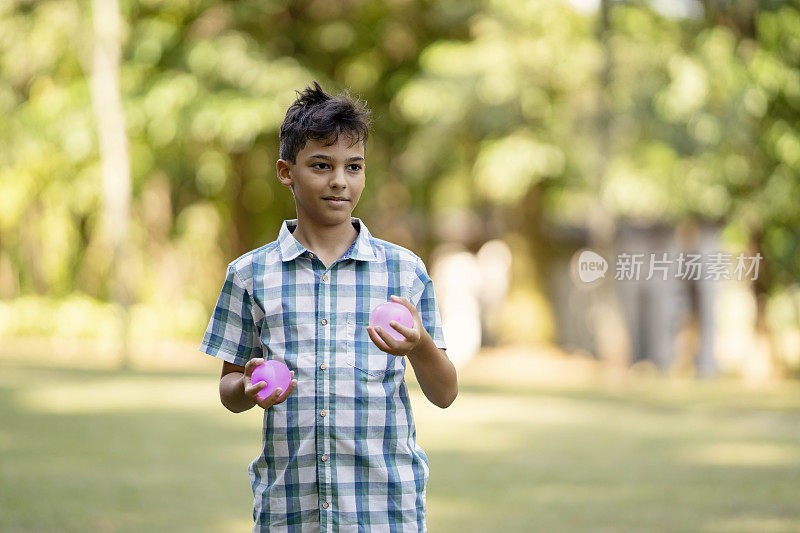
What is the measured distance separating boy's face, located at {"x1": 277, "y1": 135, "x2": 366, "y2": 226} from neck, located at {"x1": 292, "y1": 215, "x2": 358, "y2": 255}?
3cm

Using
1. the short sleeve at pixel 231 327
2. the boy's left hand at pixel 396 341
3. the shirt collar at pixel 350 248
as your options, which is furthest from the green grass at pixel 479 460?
the boy's left hand at pixel 396 341

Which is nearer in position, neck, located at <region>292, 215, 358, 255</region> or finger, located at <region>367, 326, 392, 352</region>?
finger, located at <region>367, 326, 392, 352</region>

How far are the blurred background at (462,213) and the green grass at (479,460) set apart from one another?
71 mm

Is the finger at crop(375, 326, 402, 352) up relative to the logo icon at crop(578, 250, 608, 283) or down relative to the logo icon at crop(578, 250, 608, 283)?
down

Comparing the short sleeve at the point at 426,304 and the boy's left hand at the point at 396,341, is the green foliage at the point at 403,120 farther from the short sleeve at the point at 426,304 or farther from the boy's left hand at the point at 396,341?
the boy's left hand at the point at 396,341

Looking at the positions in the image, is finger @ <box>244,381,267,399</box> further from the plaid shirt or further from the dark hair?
the dark hair

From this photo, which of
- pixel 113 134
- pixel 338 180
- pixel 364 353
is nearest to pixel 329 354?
pixel 364 353

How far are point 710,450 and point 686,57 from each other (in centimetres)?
1062

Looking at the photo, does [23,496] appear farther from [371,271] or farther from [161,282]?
[161,282]

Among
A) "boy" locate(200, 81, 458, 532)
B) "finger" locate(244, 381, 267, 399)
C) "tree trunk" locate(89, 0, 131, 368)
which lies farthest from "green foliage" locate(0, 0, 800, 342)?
"finger" locate(244, 381, 267, 399)

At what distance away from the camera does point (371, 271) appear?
10.2 ft

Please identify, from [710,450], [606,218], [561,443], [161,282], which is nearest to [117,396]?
[561,443]

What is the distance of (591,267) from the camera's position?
822 inches

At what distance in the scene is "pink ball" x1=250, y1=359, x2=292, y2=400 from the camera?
2.84 m
